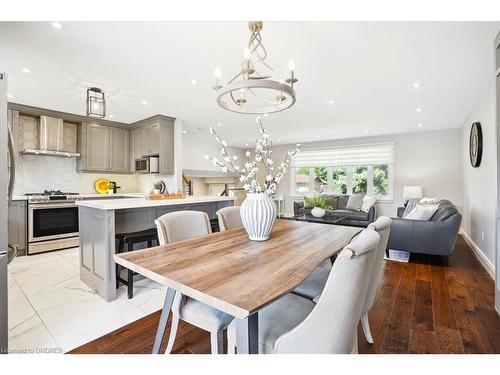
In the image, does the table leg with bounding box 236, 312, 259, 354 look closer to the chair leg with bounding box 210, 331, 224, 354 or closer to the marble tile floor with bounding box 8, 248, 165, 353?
the chair leg with bounding box 210, 331, 224, 354

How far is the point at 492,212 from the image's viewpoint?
2.99 m

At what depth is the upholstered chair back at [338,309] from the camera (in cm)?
86

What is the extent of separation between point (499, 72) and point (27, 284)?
489 cm

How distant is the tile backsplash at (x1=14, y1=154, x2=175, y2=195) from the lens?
427 cm

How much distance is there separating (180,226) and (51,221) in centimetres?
344

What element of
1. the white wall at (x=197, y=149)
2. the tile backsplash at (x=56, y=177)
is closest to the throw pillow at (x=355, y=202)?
the white wall at (x=197, y=149)

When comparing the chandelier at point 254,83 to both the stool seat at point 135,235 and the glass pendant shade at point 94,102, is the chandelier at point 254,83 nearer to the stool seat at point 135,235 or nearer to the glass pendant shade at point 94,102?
the stool seat at point 135,235

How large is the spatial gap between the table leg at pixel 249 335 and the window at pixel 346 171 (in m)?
6.46

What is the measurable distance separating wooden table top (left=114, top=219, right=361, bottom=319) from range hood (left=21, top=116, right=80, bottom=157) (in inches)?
162

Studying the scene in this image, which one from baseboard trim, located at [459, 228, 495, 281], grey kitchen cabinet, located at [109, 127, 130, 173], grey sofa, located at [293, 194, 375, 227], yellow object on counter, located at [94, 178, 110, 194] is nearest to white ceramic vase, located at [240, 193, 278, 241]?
baseboard trim, located at [459, 228, 495, 281]

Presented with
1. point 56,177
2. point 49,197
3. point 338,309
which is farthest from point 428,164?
point 56,177

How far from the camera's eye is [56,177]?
4625mm

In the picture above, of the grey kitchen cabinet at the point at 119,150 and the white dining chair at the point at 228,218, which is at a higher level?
the grey kitchen cabinet at the point at 119,150
